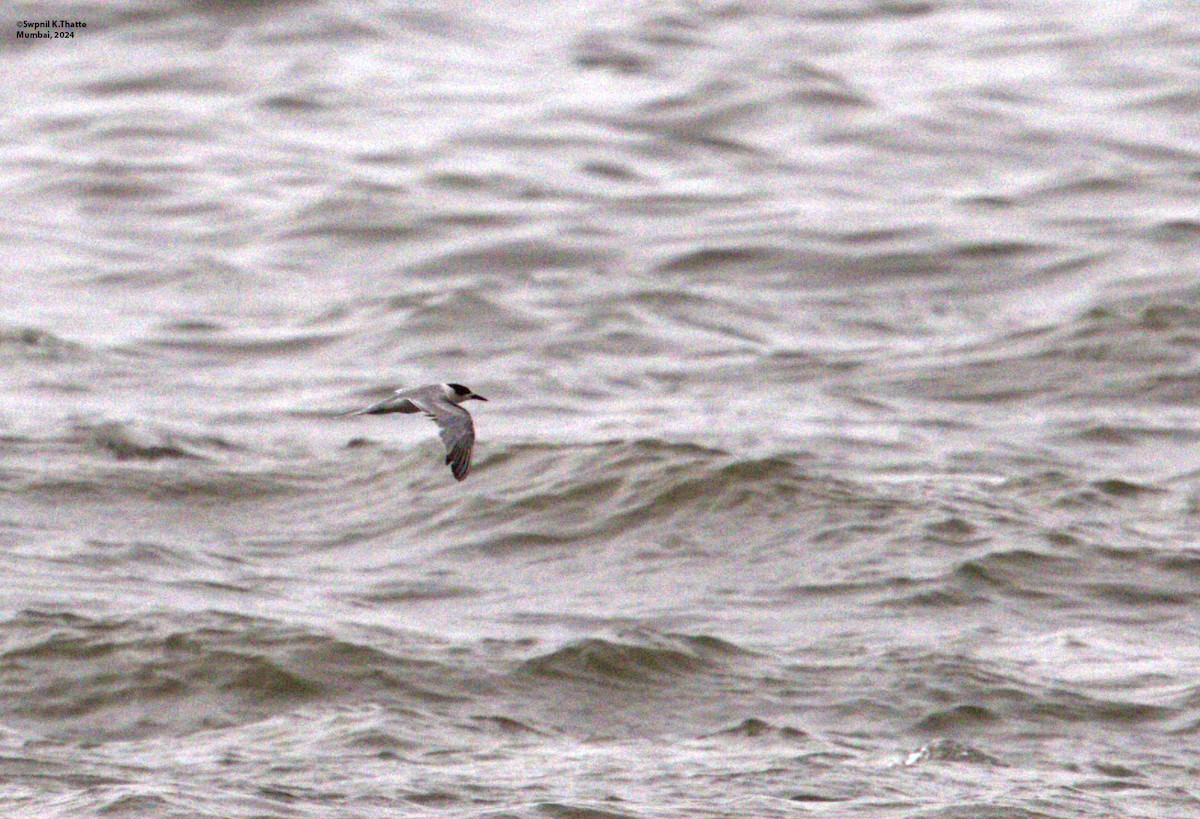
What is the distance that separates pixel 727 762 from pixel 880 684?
1119 mm

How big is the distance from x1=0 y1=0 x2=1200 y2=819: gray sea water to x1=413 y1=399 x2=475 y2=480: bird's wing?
1.30m

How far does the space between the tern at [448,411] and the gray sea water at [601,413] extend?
1.31m

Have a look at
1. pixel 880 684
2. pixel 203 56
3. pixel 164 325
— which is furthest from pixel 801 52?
pixel 880 684

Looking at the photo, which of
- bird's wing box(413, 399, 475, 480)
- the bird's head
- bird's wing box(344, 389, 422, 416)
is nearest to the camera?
bird's wing box(413, 399, 475, 480)

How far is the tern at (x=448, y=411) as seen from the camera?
7.56m

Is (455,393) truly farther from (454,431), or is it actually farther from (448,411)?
(454,431)

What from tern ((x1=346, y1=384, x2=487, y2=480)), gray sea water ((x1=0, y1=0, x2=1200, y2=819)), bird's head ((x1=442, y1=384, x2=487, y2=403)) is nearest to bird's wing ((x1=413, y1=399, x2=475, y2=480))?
tern ((x1=346, y1=384, x2=487, y2=480))

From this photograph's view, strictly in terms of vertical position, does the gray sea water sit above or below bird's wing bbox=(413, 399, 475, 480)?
below

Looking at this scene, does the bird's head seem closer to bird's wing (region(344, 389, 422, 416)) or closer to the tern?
the tern

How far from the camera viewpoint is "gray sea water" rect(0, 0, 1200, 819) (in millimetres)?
9008

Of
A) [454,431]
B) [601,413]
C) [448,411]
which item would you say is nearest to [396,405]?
[448,411]

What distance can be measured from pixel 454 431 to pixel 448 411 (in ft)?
0.55

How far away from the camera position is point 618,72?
20.6 meters

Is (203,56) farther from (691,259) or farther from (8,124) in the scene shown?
(691,259)
